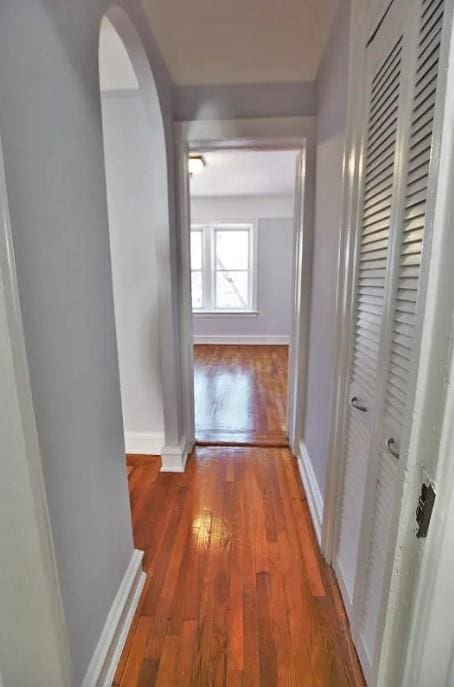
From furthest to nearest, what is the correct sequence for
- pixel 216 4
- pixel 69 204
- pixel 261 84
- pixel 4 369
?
1. pixel 261 84
2. pixel 216 4
3. pixel 69 204
4. pixel 4 369

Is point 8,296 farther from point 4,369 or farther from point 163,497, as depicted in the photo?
point 163,497

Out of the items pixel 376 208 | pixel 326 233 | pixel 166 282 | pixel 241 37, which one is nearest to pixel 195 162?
pixel 241 37

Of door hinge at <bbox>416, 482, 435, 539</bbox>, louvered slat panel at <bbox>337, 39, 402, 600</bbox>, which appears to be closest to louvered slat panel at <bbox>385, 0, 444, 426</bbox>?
louvered slat panel at <bbox>337, 39, 402, 600</bbox>

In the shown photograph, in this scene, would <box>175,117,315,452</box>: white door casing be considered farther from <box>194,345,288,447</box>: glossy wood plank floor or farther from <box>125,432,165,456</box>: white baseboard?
<box>194,345,288,447</box>: glossy wood plank floor

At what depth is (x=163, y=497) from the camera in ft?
6.51

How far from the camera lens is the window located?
5.64 meters

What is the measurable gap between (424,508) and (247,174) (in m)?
4.20

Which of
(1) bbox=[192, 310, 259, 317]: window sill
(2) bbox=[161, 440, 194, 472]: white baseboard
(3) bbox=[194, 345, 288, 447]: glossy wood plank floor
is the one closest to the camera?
(2) bbox=[161, 440, 194, 472]: white baseboard

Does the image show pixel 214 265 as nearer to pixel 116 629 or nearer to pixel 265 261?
pixel 265 261

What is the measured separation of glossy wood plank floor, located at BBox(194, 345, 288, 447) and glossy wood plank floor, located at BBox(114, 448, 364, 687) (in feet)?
1.87

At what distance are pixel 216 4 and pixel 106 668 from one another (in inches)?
97.5

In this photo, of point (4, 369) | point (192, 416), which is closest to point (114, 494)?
point (4, 369)

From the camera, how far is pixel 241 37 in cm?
154

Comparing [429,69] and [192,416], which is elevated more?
[429,69]
